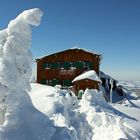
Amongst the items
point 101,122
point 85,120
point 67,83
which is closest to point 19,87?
point 85,120

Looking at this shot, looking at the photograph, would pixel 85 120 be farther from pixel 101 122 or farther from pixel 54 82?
pixel 54 82

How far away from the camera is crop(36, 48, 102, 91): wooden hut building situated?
4372cm

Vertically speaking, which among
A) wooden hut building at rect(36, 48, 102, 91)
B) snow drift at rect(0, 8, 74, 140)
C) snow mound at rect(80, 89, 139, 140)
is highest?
wooden hut building at rect(36, 48, 102, 91)

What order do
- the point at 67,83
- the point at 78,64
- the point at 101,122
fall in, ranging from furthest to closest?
the point at 78,64, the point at 67,83, the point at 101,122

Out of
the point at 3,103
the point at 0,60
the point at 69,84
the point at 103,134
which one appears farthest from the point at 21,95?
the point at 69,84

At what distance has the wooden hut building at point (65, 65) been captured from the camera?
4372 centimetres

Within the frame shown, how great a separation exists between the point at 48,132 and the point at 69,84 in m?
33.2

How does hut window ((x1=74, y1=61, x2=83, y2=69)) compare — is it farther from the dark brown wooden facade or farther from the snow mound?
the snow mound

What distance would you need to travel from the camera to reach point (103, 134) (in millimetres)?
17438

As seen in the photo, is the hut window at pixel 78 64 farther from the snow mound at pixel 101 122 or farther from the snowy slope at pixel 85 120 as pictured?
the snowy slope at pixel 85 120

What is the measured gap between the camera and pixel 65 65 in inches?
1746

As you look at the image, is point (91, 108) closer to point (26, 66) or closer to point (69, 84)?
point (26, 66)

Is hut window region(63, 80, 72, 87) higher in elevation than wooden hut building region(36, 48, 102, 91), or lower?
lower

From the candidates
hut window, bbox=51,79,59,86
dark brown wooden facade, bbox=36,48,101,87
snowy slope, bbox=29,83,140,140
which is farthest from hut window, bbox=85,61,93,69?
snowy slope, bbox=29,83,140,140
